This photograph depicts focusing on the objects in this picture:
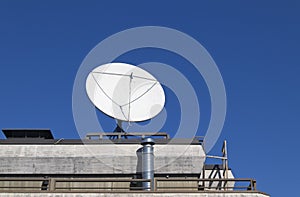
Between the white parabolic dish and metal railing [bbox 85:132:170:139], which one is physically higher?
the white parabolic dish

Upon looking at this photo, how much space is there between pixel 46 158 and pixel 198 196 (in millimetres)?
8462

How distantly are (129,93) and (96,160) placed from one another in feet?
15.2

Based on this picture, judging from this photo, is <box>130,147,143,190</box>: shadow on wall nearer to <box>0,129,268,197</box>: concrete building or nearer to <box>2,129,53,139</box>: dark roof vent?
<box>0,129,268,197</box>: concrete building

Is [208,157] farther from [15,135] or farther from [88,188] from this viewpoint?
[15,135]

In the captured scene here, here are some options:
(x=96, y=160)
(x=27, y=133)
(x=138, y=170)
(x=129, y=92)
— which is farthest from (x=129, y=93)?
(x=27, y=133)

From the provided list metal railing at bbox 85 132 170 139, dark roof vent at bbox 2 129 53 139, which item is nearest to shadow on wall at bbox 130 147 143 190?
metal railing at bbox 85 132 170 139

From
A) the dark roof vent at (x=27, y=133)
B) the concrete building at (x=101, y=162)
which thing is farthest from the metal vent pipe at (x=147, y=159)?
the dark roof vent at (x=27, y=133)

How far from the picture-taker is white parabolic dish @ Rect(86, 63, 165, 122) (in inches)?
1188

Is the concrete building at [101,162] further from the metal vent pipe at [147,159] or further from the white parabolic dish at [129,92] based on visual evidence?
the white parabolic dish at [129,92]

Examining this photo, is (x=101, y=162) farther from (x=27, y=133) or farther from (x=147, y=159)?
(x=27, y=133)

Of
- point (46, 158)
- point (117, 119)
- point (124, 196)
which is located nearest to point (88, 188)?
point (124, 196)

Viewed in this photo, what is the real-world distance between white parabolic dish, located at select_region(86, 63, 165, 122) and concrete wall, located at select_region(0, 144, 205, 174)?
274 centimetres

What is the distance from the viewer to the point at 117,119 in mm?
30188

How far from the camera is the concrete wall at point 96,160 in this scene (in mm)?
27766
